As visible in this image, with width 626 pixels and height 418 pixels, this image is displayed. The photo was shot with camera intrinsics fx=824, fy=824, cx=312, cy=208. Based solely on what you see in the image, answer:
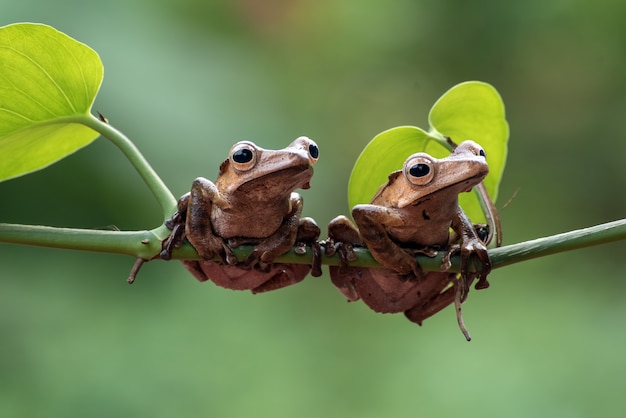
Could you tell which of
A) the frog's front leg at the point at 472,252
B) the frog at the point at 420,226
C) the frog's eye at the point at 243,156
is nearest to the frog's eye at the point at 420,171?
the frog at the point at 420,226

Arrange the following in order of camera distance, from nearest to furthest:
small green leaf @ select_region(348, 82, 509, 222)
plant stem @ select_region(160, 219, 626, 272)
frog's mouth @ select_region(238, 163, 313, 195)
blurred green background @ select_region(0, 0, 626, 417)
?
plant stem @ select_region(160, 219, 626, 272), frog's mouth @ select_region(238, 163, 313, 195), small green leaf @ select_region(348, 82, 509, 222), blurred green background @ select_region(0, 0, 626, 417)

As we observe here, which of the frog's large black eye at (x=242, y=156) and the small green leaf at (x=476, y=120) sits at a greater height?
the frog's large black eye at (x=242, y=156)

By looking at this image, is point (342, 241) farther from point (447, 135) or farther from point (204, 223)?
point (447, 135)

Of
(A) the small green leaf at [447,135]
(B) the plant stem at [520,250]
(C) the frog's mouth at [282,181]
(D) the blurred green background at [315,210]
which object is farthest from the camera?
(D) the blurred green background at [315,210]

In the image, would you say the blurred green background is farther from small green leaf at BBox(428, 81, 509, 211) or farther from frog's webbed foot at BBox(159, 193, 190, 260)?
frog's webbed foot at BBox(159, 193, 190, 260)

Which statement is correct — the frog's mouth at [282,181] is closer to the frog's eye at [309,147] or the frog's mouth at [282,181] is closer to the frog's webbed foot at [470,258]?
the frog's eye at [309,147]

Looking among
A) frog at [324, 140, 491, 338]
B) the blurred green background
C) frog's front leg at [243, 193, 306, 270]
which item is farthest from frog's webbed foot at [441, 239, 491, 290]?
the blurred green background
